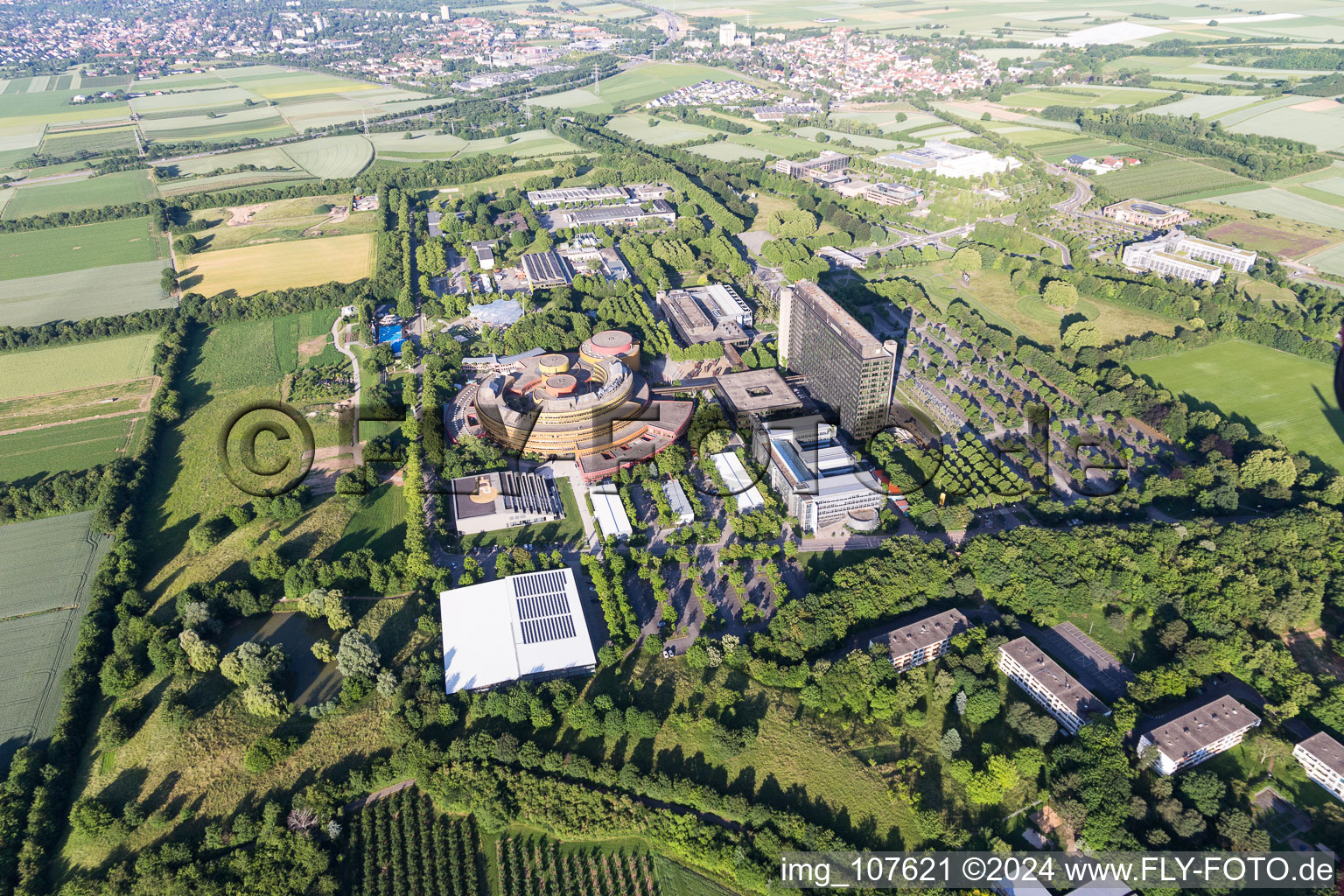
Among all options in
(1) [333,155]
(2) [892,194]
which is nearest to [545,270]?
(2) [892,194]

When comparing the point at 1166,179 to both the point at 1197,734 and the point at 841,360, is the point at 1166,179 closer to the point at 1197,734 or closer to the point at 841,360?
the point at 841,360

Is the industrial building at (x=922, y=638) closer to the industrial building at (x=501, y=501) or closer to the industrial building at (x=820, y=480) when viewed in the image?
the industrial building at (x=820, y=480)

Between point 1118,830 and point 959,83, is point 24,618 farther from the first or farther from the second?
point 959,83

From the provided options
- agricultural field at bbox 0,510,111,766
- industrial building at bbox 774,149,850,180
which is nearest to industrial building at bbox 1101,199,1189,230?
industrial building at bbox 774,149,850,180

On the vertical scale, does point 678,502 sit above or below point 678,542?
above

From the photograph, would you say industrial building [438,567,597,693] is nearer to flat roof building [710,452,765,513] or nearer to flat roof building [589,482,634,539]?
flat roof building [589,482,634,539]

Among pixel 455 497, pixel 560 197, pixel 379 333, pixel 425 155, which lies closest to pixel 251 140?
pixel 425 155
